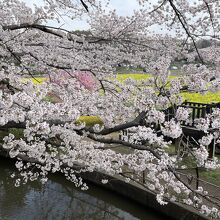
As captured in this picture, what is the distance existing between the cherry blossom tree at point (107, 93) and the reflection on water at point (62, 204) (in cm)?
154

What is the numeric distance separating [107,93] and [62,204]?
177 inches

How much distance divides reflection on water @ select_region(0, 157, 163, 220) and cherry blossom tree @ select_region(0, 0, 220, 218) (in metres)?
1.54

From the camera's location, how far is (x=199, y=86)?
3.67 m

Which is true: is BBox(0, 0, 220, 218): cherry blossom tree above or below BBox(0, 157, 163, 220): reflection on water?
above

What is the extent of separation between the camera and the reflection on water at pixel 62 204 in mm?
8781

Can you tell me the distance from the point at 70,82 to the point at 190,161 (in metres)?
4.90

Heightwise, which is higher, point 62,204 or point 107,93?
point 107,93

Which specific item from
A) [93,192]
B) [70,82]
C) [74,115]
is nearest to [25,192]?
[93,192]

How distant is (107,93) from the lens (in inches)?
246

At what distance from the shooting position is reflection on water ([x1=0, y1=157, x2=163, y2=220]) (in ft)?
28.8

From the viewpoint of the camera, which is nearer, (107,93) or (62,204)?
(107,93)

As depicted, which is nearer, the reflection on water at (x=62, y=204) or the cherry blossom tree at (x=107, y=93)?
the cherry blossom tree at (x=107, y=93)

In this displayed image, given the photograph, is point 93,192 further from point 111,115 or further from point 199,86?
point 199,86

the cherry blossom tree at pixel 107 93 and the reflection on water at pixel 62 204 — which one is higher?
the cherry blossom tree at pixel 107 93
